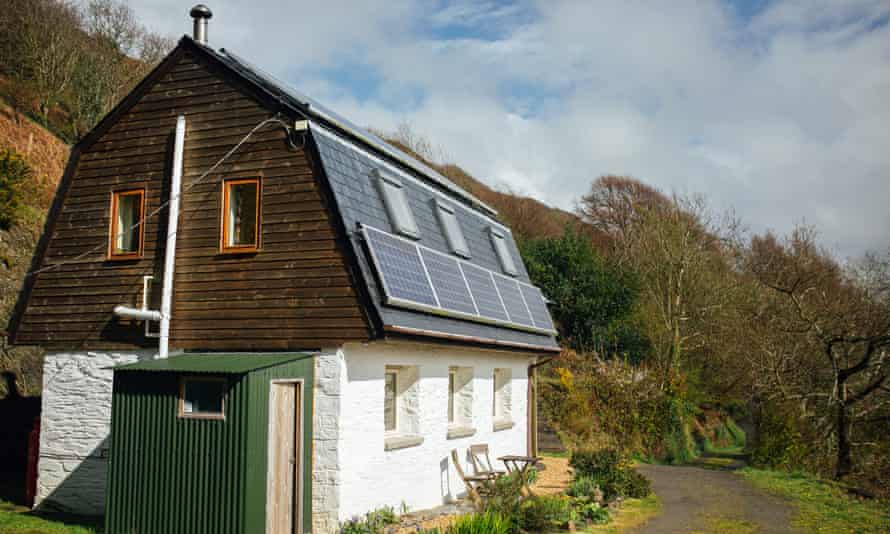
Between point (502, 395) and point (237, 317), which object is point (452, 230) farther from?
point (237, 317)

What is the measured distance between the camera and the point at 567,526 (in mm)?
11188

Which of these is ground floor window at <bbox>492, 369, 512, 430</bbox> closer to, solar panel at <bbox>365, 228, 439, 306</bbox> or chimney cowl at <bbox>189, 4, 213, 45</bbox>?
solar panel at <bbox>365, 228, 439, 306</bbox>

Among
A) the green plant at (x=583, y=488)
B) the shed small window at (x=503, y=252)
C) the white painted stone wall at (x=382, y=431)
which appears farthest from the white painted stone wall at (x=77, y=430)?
the shed small window at (x=503, y=252)

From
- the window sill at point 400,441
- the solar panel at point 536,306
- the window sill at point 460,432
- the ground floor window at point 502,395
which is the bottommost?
the window sill at point 460,432

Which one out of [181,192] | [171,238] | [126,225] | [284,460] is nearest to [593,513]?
[284,460]

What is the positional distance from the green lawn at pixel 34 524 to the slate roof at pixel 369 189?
5233mm

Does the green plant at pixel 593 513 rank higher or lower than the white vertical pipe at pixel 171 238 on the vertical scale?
lower

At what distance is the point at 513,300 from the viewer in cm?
1666

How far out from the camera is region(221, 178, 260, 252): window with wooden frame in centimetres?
1148

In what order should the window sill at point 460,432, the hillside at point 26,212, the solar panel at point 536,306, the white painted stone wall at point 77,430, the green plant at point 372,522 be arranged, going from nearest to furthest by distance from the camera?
the green plant at point 372,522, the white painted stone wall at point 77,430, the window sill at point 460,432, the solar panel at point 536,306, the hillside at point 26,212

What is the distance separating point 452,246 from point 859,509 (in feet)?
29.3

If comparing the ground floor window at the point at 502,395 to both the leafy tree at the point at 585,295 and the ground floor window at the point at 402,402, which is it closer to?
the ground floor window at the point at 402,402

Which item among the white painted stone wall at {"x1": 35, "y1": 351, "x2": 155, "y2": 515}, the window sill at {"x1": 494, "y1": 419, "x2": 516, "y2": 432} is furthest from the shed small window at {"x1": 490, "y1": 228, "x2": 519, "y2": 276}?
the white painted stone wall at {"x1": 35, "y1": 351, "x2": 155, "y2": 515}

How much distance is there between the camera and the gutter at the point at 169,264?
1114 cm
